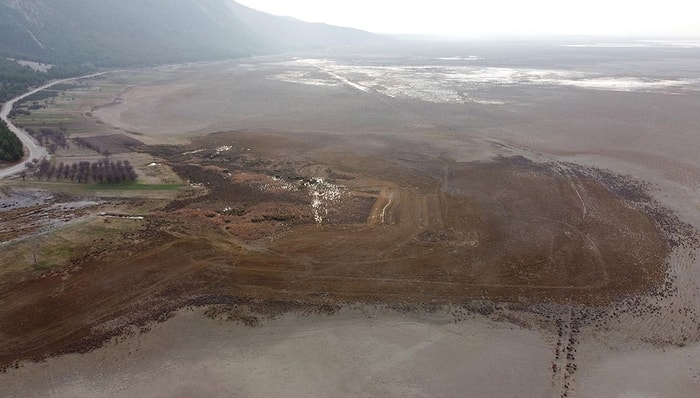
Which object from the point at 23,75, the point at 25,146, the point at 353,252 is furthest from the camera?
the point at 23,75

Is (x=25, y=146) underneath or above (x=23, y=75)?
underneath

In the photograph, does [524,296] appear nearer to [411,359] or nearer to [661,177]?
[411,359]

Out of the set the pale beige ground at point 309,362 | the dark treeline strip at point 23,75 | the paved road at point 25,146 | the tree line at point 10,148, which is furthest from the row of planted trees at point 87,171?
the dark treeline strip at point 23,75

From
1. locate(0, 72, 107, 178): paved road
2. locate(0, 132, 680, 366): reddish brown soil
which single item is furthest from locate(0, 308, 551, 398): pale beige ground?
locate(0, 72, 107, 178): paved road

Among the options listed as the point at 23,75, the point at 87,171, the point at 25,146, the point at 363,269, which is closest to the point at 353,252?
the point at 363,269

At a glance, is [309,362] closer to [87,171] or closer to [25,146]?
[87,171]

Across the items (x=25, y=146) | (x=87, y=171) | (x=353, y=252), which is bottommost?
(x=353, y=252)
